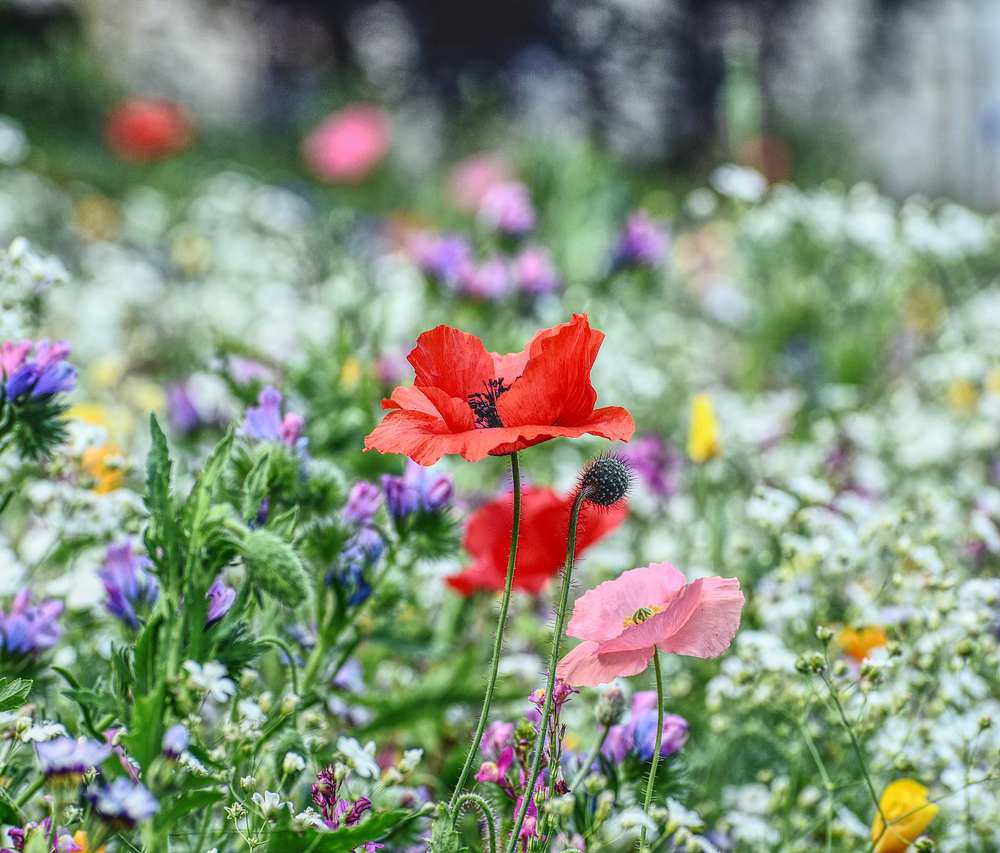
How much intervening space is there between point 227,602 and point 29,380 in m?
0.32

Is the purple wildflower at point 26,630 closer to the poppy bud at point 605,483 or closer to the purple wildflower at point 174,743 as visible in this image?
the purple wildflower at point 174,743

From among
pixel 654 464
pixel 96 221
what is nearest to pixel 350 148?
pixel 96 221

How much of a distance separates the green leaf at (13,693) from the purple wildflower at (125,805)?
198mm

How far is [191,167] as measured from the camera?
5.89 m

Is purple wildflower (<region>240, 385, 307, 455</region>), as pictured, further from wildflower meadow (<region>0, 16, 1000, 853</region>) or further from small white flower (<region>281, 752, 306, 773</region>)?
small white flower (<region>281, 752, 306, 773</region>)

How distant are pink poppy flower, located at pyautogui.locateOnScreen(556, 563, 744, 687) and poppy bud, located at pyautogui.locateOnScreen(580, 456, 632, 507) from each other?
77mm

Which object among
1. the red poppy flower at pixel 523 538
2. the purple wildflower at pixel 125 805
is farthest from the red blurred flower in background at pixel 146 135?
the purple wildflower at pixel 125 805

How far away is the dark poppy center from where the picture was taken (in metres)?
0.95

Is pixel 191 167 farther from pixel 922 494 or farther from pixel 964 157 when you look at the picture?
pixel 964 157

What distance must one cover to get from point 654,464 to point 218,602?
3.98 ft

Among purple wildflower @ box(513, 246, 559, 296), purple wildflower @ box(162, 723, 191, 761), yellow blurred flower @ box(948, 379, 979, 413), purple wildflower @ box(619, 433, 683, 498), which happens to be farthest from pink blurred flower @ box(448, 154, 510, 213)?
purple wildflower @ box(162, 723, 191, 761)

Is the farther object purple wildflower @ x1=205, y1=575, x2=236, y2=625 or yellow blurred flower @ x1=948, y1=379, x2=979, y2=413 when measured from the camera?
yellow blurred flower @ x1=948, y1=379, x2=979, y2=413

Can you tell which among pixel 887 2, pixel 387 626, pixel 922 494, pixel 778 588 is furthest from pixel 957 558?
pixel 887 2

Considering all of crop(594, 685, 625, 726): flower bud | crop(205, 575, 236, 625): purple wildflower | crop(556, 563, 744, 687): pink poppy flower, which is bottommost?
crop(594, 685, 625, 726): flower bud
